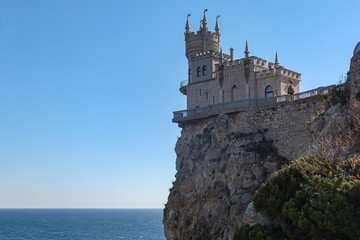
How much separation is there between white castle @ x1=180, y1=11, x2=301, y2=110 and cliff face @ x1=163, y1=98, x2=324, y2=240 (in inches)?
97.7

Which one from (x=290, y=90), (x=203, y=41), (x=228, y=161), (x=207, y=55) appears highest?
(x=203, y=41)

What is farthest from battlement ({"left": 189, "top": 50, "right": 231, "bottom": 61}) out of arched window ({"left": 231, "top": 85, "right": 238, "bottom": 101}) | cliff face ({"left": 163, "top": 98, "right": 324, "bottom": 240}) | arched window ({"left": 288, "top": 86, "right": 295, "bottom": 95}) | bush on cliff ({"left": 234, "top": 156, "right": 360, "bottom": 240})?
bush on cliff ({"left": 234, "top": 156, "right": 360, "bottom": 240})

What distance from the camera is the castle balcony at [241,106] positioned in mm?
35125

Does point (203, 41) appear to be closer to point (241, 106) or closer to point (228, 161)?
point (241, 106)

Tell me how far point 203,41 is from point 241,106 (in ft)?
32.2

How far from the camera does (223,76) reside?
4288 cm

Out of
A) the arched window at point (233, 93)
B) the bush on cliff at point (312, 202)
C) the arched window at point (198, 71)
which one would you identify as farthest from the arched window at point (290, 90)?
the bush on cliff at point (312, 202)

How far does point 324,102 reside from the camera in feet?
112

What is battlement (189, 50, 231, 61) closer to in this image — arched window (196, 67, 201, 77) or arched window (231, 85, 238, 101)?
arched window (196, 67, 201, 77)

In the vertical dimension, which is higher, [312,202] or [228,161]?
[228,161]

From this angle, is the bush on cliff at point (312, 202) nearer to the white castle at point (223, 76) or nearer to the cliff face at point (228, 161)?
the cliff face at point (228, 161)

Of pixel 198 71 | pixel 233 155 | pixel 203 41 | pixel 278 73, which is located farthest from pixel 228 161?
pixel 203 41

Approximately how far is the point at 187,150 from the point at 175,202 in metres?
4.60

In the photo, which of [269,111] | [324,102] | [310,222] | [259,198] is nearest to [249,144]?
[269,111]
